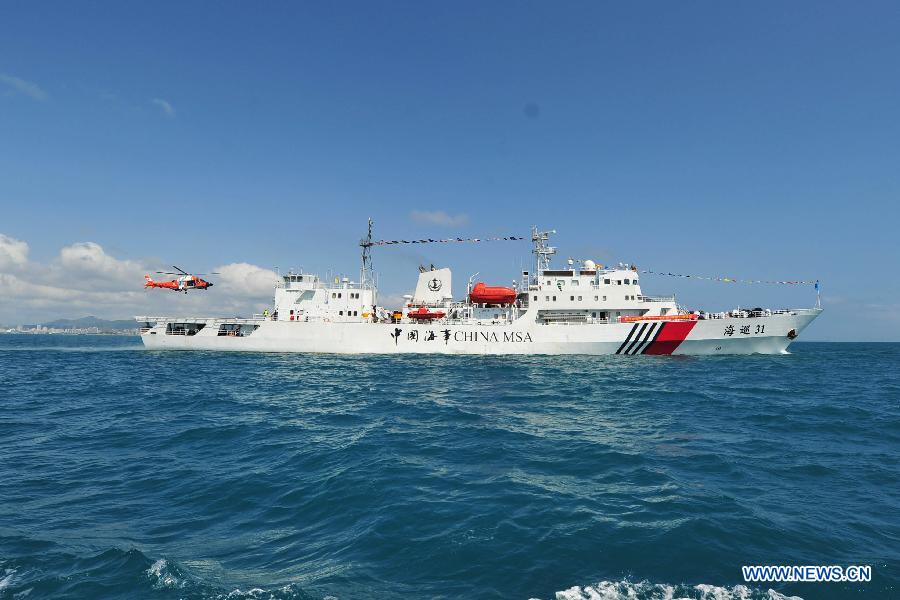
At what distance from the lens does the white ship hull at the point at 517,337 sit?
33.4 m

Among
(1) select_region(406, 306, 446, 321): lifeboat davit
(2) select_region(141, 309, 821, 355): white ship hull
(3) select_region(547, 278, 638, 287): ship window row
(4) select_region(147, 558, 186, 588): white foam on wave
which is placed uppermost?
(3) select_region(547, 278, 638, 287): ship window row

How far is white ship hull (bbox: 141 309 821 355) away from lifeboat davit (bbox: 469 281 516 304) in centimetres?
266

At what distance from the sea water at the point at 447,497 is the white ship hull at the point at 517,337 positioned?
16879 mm

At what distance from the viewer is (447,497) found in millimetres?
7207

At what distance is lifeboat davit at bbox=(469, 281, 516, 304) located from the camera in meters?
37.2

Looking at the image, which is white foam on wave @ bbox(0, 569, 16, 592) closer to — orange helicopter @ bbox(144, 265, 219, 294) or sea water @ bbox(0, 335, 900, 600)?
sea water @ bbox(0, 335, 900, 600)

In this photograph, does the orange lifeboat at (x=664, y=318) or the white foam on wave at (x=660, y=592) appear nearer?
the white foam on wave at (x=660, y=592)

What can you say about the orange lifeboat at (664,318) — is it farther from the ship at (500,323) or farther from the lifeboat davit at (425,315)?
the lifeboat davit at (425,315)

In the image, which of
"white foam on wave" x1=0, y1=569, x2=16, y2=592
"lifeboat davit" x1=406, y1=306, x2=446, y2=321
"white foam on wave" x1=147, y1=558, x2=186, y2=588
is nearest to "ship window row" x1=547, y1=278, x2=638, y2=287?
"lifeboat davit" x1=406, y1=306, x2=446, y2=321

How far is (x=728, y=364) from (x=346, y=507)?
2925cm

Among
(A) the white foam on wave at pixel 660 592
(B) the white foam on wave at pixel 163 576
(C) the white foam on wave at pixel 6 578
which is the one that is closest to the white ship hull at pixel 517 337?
(A) the white foam on wave at pixel 660 592

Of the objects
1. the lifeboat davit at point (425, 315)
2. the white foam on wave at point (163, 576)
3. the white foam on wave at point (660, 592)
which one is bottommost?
the white foam on wave at point (163, 576)

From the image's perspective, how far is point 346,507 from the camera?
23.1ft

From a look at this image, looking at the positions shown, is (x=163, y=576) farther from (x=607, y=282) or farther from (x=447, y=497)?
(x=607, y=282)
